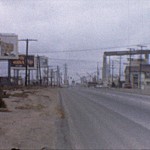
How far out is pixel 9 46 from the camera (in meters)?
102

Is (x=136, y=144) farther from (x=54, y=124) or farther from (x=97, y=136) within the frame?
(x=54, y=124)

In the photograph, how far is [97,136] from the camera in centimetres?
1617

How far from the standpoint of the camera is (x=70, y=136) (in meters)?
16.6

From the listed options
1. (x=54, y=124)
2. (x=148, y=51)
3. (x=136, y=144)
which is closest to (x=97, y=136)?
(x=136, y=144)

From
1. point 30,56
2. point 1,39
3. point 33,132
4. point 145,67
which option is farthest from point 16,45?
point 33,132

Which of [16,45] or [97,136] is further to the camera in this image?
[16,45]

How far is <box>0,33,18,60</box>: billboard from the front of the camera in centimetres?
10106

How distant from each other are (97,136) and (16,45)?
86.8 metres

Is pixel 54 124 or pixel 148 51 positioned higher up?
pixel 148 51

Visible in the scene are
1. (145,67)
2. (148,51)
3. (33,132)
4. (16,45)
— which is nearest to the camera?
(33,132)

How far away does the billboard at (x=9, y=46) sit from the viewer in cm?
10106

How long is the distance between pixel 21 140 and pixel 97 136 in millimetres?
2550

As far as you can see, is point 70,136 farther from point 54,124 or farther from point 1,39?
point 1,39

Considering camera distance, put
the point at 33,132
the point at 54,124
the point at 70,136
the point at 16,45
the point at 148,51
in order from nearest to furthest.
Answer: the point at 70,136 → the point at 33,132 → the point at 54,124 → the point at 16,45 → the point at 148,51
